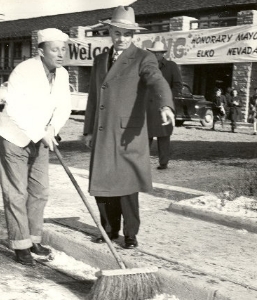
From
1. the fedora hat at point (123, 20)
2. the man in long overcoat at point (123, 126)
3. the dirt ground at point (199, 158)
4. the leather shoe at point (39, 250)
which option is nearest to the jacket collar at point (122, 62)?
the man in long overcoat at point (123, 126)

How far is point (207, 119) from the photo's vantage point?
69.9 ft

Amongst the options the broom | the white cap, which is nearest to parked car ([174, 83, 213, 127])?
the white cap

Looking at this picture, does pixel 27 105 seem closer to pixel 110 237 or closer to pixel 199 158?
pixel 110 237

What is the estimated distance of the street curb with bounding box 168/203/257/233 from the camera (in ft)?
17.1

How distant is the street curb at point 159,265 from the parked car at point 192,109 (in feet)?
51.2

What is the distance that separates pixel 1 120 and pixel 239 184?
3836mm

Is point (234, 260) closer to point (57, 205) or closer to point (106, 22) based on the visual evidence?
point (106, 22)

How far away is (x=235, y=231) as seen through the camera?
5.20 m

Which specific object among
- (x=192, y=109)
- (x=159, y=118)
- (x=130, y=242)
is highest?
(x=159, y=118)

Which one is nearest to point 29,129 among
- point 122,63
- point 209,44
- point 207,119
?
point 122,63

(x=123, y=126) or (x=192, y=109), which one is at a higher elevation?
(x=123, y=126)

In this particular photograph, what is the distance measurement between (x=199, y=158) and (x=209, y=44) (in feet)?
46.4

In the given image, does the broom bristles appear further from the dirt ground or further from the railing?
the railing

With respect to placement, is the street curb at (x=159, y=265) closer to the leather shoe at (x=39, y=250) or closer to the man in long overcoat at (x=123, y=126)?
the leather shoe at (x=39, y=250)
